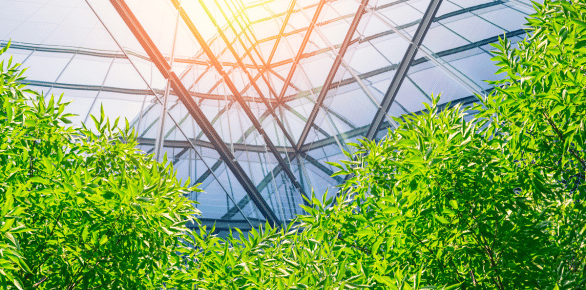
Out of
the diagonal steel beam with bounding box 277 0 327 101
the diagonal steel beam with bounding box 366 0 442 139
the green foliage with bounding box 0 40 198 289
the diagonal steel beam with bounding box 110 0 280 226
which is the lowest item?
the green foliage with bounding box 0 40 198 289

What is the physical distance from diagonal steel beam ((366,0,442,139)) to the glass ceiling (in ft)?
0.09

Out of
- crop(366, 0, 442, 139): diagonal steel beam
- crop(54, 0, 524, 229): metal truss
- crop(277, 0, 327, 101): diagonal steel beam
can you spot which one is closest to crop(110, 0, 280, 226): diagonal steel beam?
crop(54, 0, 524, 229): metal truss

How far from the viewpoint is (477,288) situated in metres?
2.42

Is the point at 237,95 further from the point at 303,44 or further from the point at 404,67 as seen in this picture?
the point at 404,67

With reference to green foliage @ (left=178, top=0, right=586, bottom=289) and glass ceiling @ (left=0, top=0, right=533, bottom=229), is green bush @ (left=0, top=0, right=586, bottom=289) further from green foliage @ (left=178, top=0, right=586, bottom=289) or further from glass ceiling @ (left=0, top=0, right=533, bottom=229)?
glass ceiling @ (left=0, top=0, right=533, bottom=229)

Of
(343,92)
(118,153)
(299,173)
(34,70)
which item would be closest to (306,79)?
(343,92)

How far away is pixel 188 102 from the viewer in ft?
24.6

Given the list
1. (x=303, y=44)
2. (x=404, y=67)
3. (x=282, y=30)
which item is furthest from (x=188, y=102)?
(x=282, y=30)

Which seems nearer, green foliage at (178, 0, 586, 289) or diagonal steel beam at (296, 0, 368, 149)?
green foliage at (178, 0, 586, 289)

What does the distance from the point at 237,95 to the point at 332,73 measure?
3032 millimetres

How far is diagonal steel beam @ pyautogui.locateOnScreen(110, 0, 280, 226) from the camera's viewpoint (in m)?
6.39

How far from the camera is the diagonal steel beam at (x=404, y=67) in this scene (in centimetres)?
804

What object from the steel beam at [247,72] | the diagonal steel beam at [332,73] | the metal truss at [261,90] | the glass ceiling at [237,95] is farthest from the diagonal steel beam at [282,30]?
the diagonal steel beam at [332,73]

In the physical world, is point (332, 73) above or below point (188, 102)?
above
